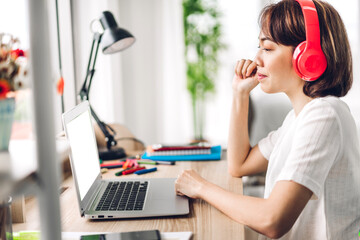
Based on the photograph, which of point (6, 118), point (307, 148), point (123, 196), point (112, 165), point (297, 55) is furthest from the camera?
point (112, 165)

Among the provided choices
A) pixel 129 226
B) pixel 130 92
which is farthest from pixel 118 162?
pixel 130 92

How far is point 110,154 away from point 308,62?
3.25ft

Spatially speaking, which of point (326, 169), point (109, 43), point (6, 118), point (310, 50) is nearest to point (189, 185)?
point (326, 169)

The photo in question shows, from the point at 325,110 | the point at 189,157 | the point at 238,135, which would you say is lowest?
the point at 189,157

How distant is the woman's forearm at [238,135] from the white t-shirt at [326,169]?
0.35 metres

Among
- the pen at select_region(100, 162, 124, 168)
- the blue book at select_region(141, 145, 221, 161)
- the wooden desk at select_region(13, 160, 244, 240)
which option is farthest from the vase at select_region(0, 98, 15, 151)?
the blue book at select_region(141, 145, 221, 161)

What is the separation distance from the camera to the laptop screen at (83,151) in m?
1.10

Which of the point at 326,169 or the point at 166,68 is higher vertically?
A: the point at 166,68

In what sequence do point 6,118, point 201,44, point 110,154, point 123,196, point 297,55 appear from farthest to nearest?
point 201,44, point 110,154, point 123,196, point 297,55, point 6,118

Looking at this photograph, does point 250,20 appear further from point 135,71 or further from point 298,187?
point 298,187

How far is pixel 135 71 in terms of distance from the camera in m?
3.54

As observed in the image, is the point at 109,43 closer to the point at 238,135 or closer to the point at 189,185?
the point at 238,135

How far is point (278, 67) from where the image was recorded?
1.22m

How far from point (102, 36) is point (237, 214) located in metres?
1.04
